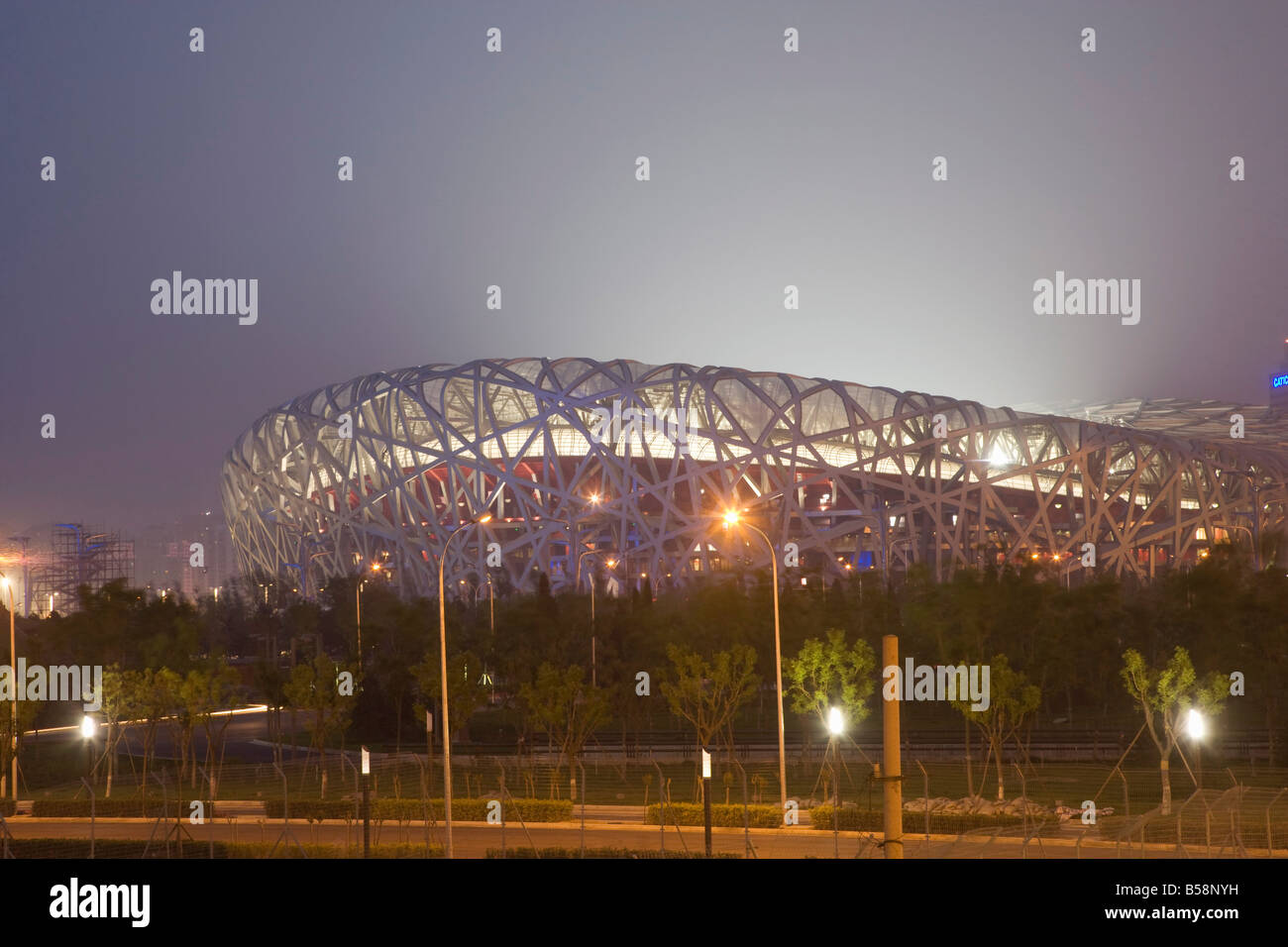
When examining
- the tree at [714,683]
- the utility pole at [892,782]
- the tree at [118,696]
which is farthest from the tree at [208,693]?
the utility pole at [892,782]

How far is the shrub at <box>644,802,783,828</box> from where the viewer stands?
2775cm

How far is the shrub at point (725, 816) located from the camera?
27750 millimetres

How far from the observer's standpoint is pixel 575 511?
287 feet

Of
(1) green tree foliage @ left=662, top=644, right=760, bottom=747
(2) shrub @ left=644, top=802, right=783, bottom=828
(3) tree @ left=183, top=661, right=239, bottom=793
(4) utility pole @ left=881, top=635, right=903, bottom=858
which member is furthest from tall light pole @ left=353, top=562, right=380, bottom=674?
(4) utility pole @ left=881, top=635, right=903, bottom=858

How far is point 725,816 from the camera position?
91.8 feet

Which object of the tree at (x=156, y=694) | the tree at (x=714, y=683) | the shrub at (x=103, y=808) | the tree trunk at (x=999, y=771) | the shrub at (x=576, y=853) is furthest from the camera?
the tree at (x=156, y=694)

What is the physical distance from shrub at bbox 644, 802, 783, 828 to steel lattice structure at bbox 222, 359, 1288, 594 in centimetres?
5370

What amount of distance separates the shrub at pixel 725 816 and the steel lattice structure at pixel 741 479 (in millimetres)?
53705

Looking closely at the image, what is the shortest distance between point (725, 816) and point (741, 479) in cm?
5968

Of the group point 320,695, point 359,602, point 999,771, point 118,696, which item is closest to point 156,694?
point 118,696

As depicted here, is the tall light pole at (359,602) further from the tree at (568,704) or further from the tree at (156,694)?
the tree at (568,704)

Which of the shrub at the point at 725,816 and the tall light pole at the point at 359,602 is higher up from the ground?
the tall light pole at the point at 359,602

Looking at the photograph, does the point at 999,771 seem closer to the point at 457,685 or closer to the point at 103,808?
the point at 457,685
